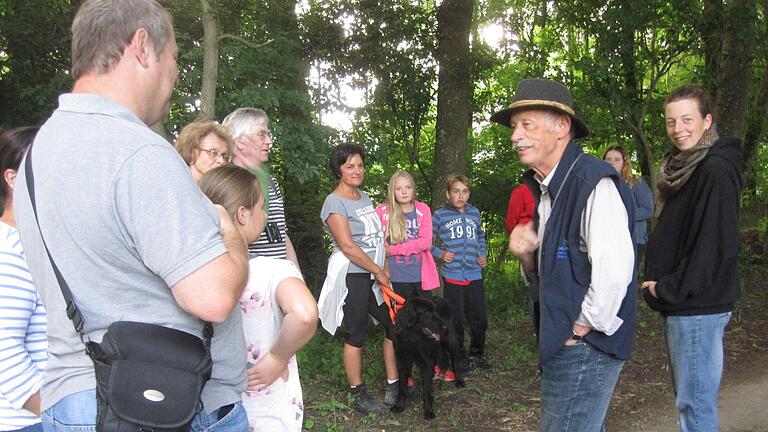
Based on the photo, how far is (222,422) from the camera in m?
1.78

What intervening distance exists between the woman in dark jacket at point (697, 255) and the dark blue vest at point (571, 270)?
64 centimetres

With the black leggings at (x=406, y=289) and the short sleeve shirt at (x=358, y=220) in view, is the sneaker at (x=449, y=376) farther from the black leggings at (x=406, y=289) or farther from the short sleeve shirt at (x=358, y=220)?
the short sleeve shirt at (x=358, y=220)

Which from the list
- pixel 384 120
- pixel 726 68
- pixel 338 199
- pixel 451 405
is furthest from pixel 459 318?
pixel 726 68

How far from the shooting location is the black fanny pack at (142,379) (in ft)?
4.79

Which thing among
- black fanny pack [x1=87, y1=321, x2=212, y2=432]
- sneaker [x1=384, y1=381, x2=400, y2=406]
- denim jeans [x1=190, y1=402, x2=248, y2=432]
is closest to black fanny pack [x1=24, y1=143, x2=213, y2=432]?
black fanny pack [x1=87, y1=321, x2=212, y2=432]

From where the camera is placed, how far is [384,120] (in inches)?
340

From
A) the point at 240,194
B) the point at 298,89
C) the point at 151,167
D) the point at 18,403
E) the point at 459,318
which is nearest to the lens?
the point at 151,167

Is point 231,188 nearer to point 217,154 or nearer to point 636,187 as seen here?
point 217,154

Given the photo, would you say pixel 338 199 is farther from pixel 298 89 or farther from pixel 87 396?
pixel 87 396

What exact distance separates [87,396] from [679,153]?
120 inches

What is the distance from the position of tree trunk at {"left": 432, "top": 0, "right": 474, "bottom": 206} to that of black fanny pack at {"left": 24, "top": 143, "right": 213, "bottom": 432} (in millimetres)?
6240

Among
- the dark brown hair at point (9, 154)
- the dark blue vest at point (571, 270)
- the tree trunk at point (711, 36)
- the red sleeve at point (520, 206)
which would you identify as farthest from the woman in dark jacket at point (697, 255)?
the tree trunk at point (711, 36)

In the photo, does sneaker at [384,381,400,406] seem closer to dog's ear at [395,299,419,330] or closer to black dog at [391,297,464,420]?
black dog at [391,297,464,420]

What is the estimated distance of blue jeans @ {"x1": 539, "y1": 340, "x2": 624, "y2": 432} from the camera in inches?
97.5
